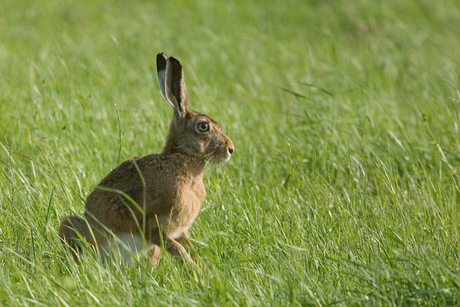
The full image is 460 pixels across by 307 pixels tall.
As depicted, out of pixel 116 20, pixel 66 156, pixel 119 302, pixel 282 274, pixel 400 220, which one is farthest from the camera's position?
pixel 116 20

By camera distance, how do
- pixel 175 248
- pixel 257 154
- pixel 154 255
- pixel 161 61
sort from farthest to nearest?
pixel 257 154 < pixel 161 61 < pixel 154 255 < pixel 175 248

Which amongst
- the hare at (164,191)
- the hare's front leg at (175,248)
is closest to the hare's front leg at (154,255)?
the hare at (164,191)

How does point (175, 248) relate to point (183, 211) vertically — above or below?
below

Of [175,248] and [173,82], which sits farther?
[173,82]

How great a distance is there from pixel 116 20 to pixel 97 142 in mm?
5128

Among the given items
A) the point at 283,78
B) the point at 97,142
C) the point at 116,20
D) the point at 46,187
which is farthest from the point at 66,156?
the point at 116,20

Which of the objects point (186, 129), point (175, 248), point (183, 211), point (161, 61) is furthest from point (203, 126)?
point (175, 248)

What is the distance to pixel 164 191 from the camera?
4.05m

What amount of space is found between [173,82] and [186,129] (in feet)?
0.93

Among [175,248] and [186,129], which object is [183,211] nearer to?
[175,248]

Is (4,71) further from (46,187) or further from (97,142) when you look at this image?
(46,187)

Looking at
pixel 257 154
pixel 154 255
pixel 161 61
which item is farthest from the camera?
pixel 257 154

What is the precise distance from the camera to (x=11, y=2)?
1154 centimetres

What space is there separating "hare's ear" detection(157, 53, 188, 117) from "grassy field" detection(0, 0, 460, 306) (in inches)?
13.4
